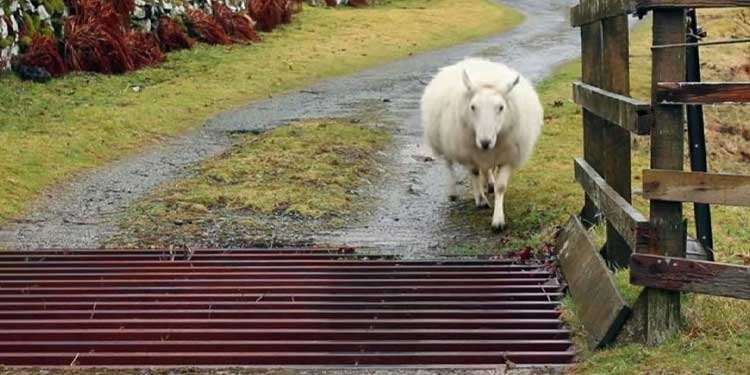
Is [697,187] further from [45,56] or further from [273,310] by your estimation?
[45,56]

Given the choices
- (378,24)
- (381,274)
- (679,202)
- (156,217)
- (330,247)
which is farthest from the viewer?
(378,24)

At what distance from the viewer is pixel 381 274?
6574 mm

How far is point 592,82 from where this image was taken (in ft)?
22.0

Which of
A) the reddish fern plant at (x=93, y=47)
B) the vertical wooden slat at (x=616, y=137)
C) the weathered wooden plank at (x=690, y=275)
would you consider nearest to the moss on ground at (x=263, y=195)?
the vertical wooden slat at (x=616, y=137)

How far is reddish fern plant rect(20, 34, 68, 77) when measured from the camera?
1452cm

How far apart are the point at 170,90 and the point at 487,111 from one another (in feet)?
27.0

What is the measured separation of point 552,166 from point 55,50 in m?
8.19

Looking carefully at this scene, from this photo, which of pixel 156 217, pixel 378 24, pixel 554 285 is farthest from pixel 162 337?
pixel 378 24

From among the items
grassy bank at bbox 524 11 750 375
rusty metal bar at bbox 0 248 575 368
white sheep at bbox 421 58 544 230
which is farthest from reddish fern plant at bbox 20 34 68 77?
rusty metal bar at bbox 0 248 575 368

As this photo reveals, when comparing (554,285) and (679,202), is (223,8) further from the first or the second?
(679,202)

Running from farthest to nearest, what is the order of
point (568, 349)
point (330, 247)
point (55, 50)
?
point (55, 50) → point (330, 247) → point (568, 349)

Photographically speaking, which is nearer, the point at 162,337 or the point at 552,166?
the point at 162,337

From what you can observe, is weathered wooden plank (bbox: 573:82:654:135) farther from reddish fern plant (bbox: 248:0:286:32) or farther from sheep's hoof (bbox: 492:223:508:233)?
reddish fern plant (bbox: 248:0:286:32)

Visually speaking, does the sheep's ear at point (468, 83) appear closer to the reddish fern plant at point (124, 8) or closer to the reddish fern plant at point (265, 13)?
the reddish fern plant at point (124, 8)
